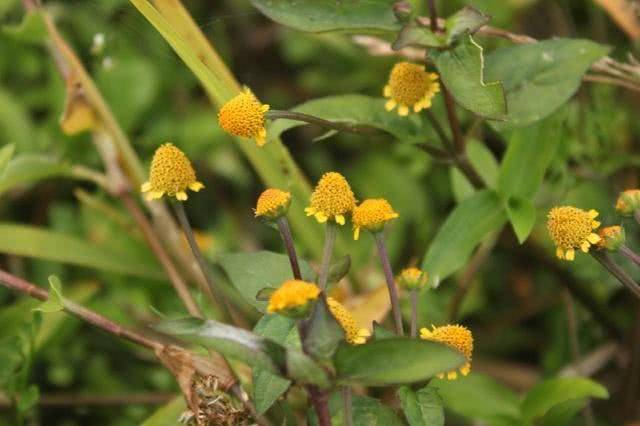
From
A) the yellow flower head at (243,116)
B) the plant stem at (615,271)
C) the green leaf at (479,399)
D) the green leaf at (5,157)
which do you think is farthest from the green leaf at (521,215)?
the green leaf at (5,157)

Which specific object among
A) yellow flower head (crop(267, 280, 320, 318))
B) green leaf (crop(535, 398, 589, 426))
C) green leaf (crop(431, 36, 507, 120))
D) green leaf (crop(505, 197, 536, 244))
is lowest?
green leaf (crop(535, 398, 589, 426))

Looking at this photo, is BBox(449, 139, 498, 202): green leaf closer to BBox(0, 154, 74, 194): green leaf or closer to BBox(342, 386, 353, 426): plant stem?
BBox(342, 386, 353, 426): plant stem

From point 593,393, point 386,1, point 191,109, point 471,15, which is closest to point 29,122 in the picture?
point 191,109

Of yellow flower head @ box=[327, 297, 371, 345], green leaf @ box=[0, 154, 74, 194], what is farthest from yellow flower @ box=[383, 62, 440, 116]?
green leaf @ box=[0, 154, 74, 194]

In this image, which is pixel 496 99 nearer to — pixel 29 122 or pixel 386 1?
pixel 386 1

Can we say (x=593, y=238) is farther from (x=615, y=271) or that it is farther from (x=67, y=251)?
(x=67, y=251)

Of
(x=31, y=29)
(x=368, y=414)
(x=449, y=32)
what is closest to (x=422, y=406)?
(x=368, y=414)
